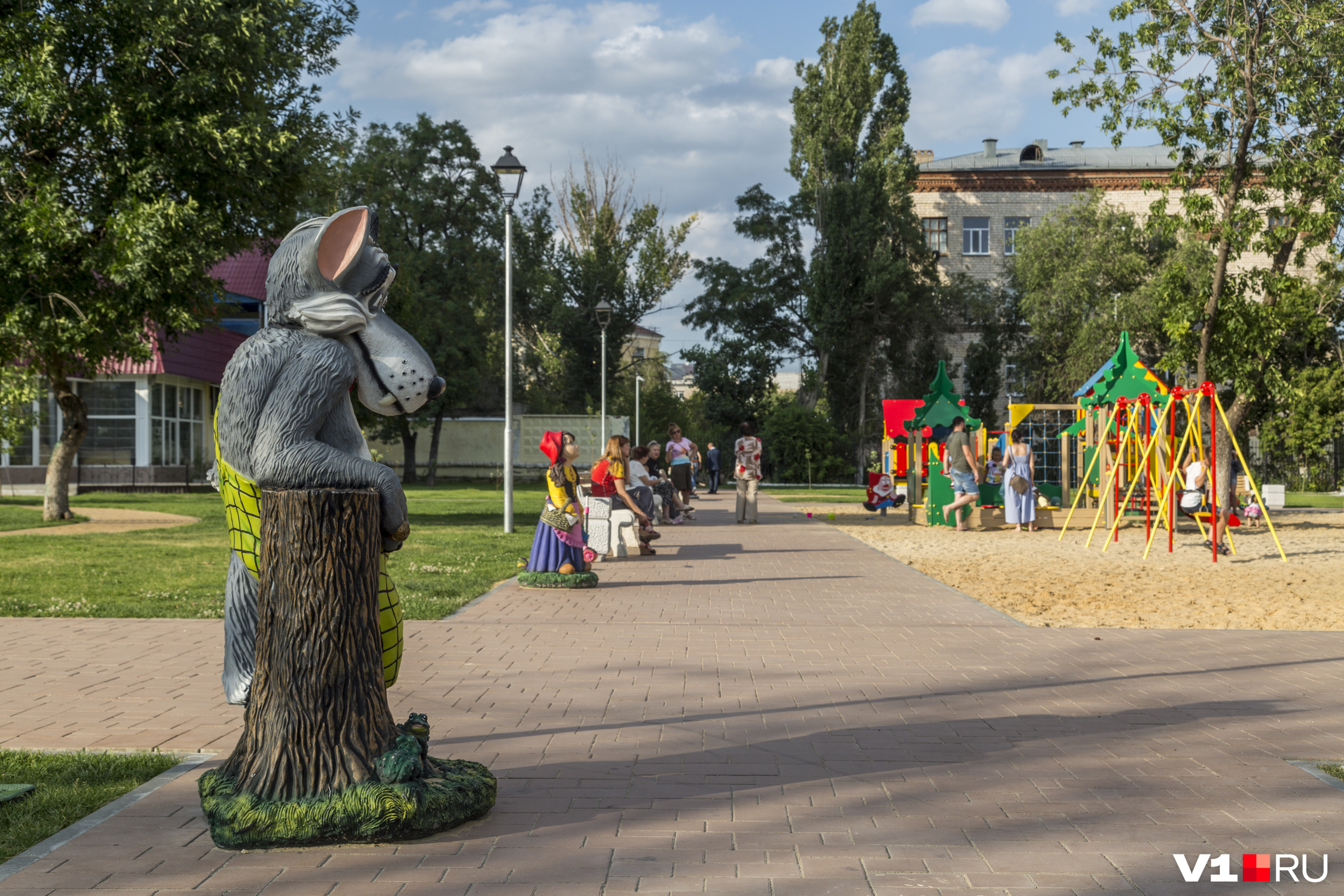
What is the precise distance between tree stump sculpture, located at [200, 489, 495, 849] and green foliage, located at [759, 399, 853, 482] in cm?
4021

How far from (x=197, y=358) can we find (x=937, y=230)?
35.5 meters

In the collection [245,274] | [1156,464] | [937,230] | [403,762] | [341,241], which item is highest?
[937,230]

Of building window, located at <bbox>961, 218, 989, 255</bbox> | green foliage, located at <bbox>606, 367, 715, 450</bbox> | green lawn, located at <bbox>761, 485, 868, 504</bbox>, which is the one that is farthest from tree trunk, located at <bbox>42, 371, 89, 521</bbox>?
building window, located at <bbox>961, 218, 989, 255</bbox>

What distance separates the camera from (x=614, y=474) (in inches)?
543

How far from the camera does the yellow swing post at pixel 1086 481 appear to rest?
17.8 meters

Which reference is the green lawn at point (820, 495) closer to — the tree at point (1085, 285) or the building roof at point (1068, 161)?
the tree at point (1085, 285)

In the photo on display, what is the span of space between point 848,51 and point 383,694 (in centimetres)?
4568

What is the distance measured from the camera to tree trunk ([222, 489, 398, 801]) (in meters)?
3.83

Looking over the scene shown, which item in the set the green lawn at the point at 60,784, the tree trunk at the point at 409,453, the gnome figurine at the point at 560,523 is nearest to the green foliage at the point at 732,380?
the tree trunk at the point at 409,453

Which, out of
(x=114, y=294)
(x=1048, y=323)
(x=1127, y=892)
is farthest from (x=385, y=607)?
(x=1048, y=323)

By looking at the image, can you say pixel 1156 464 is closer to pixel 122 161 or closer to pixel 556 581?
pixel 556 581

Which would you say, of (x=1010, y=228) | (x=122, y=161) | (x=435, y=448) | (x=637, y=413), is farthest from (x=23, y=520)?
(x=1010, y=228)

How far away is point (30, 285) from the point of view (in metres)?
16.8

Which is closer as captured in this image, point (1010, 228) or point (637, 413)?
point (637, 413)
